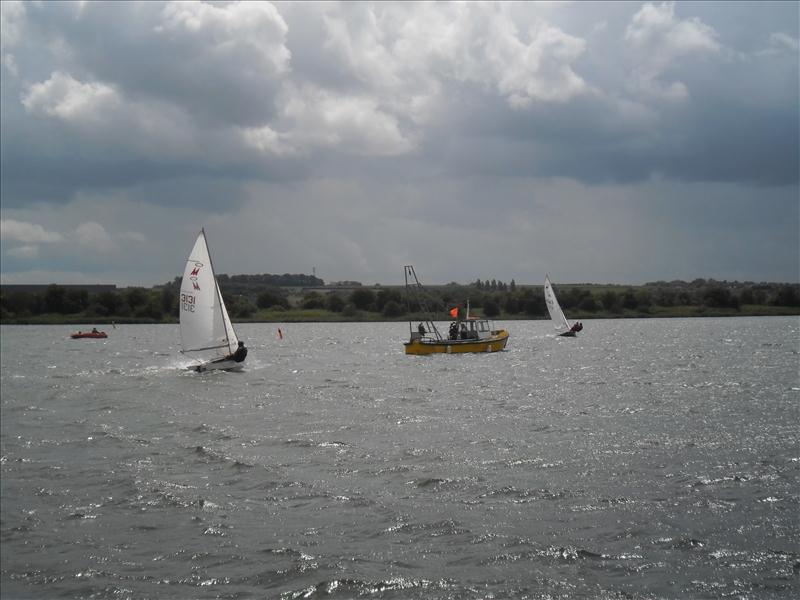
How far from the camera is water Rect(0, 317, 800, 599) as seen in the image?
524 inches

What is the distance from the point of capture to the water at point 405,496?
13.3m

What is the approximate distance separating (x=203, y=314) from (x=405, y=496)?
4093 centimetres

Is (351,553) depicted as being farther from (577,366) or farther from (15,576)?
(577,366)

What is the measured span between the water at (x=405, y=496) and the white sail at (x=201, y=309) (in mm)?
16866

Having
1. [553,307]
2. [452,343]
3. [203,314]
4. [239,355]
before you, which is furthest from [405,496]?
[553,307]

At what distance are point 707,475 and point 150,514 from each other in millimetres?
12821

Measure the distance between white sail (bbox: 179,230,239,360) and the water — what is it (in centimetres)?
1687

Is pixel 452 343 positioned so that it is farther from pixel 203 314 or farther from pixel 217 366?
pixel 203 314

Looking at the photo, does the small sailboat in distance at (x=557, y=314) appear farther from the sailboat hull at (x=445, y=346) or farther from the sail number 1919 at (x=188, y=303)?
the sail number 1919 at (x=188, y=303)

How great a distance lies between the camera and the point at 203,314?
56.8 metres

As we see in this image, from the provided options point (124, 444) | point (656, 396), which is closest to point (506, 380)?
point (656, 396)

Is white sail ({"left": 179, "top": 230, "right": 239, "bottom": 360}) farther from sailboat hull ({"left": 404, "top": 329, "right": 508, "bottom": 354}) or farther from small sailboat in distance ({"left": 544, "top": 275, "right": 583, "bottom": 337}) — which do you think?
small sailboat in distance ({"left": 544, "top": 275, "right": 583, "bottom": 337})

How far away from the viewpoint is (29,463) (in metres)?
23.1

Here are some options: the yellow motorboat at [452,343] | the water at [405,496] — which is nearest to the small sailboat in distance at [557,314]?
the yellow motorboat at [452,343]
